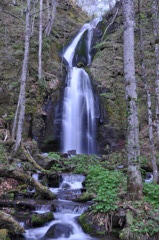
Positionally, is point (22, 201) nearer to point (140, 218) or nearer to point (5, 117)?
point (140, 218)

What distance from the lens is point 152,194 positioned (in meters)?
5.82

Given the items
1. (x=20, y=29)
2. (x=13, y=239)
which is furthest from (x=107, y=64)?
(x=13, y=239)

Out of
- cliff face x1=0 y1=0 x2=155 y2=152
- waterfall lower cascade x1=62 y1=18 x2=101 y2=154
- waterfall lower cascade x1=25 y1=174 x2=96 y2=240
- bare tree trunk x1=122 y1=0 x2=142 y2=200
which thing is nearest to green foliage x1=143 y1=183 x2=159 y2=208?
bare tree trunk x1=122 y1=0 x2=142 y2=200

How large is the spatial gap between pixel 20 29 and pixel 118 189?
1931cm

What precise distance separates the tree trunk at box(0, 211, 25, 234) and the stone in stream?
73cm

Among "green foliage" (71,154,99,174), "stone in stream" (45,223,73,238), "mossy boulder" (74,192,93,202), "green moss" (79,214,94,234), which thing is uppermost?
"green foliage" (71,154,99,174)

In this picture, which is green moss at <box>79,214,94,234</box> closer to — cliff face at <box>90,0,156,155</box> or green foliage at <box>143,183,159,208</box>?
green foliage at <box>143,183,159,208</box>

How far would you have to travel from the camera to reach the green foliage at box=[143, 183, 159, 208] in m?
5.56

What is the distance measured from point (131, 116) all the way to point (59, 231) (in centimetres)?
328

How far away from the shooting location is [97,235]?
5293 millimetres

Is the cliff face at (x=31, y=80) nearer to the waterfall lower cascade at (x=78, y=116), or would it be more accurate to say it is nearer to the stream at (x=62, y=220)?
the waterfall lower cascade at (x=78, y=116)

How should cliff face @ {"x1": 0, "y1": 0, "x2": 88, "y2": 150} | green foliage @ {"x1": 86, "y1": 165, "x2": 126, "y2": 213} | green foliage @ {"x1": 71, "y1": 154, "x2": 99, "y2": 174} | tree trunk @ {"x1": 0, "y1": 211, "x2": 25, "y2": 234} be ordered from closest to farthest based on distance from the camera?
1. tree trunk @ {"x1": 0, "y1": 211, "x2": 25, "y2": 234}
2. green foliage @ {"x1": 86, "y1": 165, "x2": 126, "y2": 213}
3. green foliage @ {"x1": 71, "y1": 154, "x2": 99, "y2": 174}
4. cliff face @ {"x1": 0, "y1": 0, "x2": 88, "y2": 150}

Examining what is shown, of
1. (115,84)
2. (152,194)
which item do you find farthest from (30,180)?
(115,84)

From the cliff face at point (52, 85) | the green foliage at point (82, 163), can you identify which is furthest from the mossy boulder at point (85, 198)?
the cliff face at point (52, 85)
